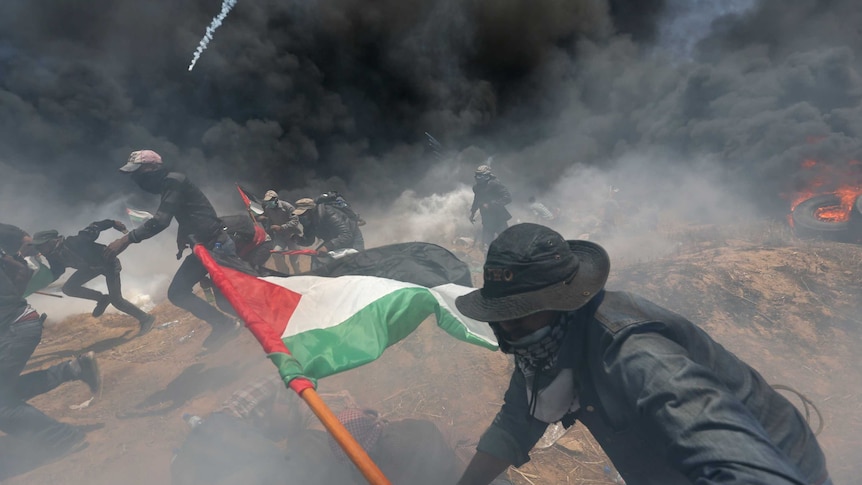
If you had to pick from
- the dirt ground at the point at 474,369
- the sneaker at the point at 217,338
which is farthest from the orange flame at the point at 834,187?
the sneaker at the point at 217,338

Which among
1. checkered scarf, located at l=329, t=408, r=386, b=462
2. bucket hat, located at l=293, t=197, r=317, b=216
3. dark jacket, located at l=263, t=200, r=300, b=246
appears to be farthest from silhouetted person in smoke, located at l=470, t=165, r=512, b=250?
checkered scarf, located at l=329, t=408, r=386, b=462

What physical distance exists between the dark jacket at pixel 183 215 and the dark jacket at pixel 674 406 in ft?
18.3

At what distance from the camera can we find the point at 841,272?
19.8 feet

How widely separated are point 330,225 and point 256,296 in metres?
3.34

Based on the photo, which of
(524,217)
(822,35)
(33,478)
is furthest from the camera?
(822,35)

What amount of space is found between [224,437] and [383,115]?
53.9ft

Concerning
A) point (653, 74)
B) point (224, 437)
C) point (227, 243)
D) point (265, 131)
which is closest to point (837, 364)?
point (224, 437)

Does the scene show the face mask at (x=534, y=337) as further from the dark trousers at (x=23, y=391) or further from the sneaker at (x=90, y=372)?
the sneaker at (x=90, y=372)

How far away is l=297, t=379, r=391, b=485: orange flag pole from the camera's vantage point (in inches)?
60.4

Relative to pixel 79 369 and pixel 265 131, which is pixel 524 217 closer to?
pixel 265 131

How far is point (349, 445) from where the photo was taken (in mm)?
1640

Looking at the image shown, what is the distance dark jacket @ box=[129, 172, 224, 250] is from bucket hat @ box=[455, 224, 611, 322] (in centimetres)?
548

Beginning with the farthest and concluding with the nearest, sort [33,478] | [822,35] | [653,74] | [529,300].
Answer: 1. [653,74]
2. [822,35]
3. [33,478]
4. [529,300]

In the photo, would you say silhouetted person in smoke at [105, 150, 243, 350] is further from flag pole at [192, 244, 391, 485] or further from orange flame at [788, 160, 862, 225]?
orange flame at [788, 160, 862, 225]
